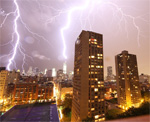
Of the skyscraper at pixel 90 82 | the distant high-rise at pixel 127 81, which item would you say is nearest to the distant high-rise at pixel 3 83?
the skyscraper at pixel 90 82

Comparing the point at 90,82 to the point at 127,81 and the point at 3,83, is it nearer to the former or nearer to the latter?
the point at 127,81

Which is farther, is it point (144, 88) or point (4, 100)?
point (144, 88)

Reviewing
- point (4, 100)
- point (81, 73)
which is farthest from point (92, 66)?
point (4, 100)

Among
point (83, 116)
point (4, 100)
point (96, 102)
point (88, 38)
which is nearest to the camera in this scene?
point (83, 116)

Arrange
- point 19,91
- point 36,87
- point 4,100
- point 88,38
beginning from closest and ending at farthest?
point 88,38, point 4,100, point 19,91, point 36,87

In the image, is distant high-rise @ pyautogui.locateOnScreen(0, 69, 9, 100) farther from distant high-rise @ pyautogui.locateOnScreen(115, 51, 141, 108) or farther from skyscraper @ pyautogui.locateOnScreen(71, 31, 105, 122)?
distant high-rise @ pyautogui.locateOnScreen(115, 51, 141, 108)

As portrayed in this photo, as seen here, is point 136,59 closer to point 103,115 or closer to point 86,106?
point 103,115

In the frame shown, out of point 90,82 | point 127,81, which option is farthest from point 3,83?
point 127,81

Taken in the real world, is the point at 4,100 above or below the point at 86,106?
below
